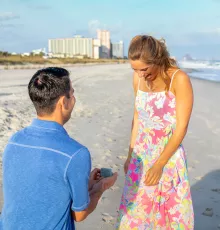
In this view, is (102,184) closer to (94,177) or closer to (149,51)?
(94,177)

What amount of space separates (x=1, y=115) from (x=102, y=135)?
231 cm

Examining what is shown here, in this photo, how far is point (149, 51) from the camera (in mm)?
2096

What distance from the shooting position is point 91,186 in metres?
1.67

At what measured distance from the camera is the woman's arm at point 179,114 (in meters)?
2.11

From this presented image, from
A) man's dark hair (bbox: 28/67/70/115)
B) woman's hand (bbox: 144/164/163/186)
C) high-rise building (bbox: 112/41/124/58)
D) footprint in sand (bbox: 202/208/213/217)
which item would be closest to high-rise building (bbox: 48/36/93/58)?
high-rise building (bbox: 112/41/124/58)

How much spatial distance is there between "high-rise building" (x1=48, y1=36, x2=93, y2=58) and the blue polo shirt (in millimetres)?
125690

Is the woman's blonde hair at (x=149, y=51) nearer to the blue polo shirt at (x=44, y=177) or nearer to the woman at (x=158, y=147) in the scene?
the woman at (x=158, y=147)

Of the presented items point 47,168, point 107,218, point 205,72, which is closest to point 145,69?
point 47,168

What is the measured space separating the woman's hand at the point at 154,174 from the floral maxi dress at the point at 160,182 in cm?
4

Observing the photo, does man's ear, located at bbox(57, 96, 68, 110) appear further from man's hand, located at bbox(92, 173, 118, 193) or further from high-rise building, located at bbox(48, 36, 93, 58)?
high-rise building, located at bbox(48, 36, 93, 58)

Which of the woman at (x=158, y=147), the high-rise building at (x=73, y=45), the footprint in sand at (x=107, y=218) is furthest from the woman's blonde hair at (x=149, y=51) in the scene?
Result: the high-rise building at (x=73, y=45)

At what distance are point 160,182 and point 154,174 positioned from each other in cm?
9

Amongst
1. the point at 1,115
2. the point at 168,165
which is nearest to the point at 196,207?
the point at 168,165

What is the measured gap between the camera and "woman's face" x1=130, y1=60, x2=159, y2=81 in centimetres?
215
